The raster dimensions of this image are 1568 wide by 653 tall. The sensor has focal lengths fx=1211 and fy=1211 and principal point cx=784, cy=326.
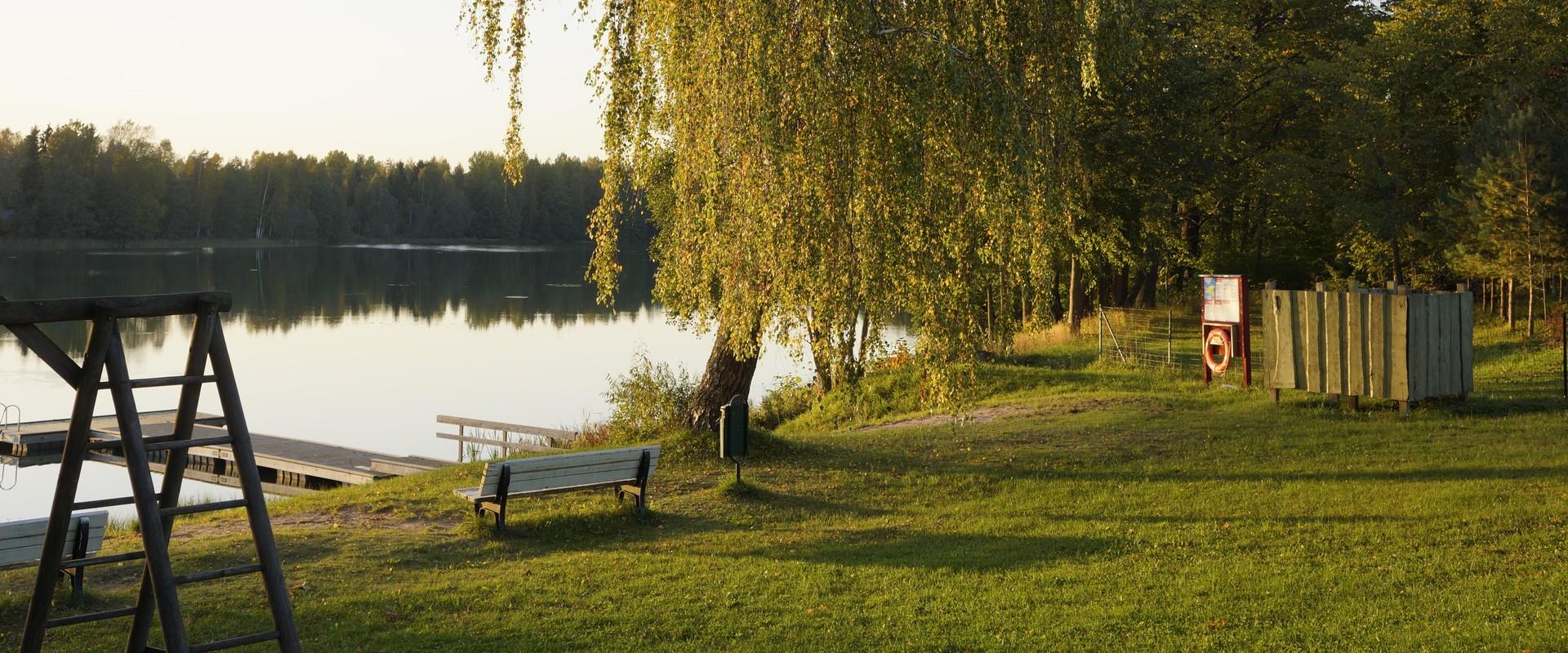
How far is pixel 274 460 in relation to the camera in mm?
19953

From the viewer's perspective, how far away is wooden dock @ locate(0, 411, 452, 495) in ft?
60.6

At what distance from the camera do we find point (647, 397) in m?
16.5

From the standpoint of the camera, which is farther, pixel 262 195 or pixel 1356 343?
pixel 262 195

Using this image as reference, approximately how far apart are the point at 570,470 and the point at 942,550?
3.17m

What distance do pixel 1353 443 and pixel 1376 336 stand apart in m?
2.51

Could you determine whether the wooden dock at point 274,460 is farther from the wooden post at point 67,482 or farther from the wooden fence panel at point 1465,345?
the wooden fence panel at point 1465,345

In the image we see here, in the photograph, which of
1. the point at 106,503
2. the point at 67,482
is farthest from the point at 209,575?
the point at 67,482

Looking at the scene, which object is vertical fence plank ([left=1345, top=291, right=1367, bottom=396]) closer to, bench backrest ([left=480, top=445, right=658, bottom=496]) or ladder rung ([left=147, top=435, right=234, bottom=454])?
bench backrest ([left=480, top=445, right=658, bottom=496])

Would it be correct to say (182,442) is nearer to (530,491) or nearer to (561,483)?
(530,491)

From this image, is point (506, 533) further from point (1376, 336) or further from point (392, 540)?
point (1376, 336)

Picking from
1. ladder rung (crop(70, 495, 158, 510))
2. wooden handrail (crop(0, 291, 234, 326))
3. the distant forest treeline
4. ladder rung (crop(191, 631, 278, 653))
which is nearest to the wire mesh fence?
ladder rung (crop(191, 631, 278, 653))

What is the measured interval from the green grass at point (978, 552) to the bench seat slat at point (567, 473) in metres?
0.37

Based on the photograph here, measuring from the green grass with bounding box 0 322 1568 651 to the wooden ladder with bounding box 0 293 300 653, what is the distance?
128 cm

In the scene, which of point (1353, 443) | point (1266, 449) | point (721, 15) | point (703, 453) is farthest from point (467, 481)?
point (1353, 443)
